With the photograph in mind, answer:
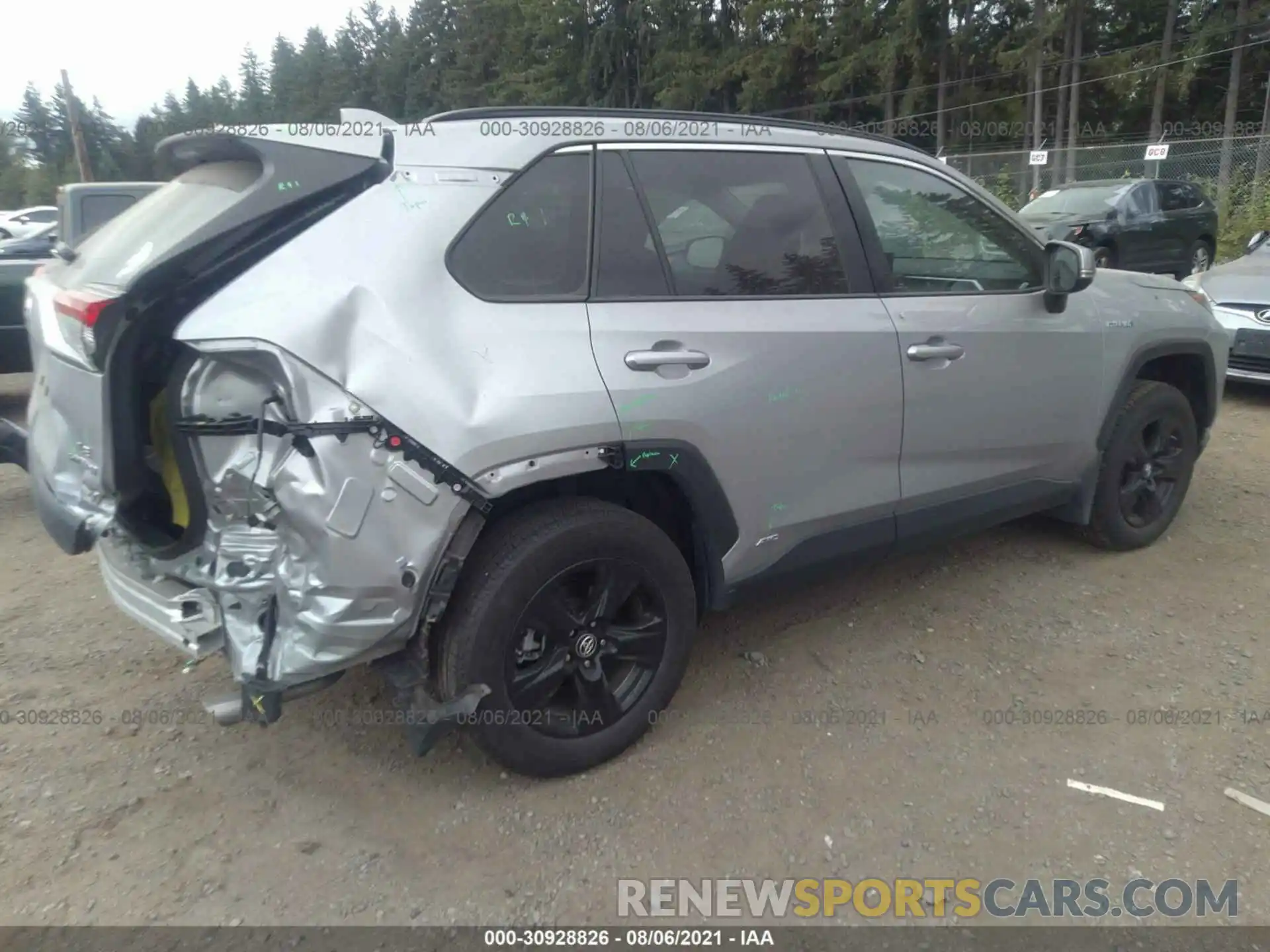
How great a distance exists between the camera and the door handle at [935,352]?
10.3 ft

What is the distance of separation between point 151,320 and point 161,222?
0.48 metres

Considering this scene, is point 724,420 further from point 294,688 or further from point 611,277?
point 294,688

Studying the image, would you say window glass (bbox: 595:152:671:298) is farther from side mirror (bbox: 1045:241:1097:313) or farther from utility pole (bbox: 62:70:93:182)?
utility pole (bbox: 62:70:93:182)

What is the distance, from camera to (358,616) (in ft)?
7.31

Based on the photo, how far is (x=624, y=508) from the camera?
9.14ft

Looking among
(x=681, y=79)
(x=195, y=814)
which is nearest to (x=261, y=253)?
(x=195, y=814)

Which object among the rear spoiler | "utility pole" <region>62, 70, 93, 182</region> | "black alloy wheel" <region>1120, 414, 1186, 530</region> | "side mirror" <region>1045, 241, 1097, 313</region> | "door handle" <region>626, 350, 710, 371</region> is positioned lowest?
"black alloy wheel" <region>1120, 414, 1186, 530</region>

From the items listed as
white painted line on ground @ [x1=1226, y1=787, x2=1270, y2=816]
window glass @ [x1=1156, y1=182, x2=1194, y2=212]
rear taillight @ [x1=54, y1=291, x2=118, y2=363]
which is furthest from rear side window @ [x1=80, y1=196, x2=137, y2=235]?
window glass @ [x1=1156, y1=182, x2=1194, y2=212]

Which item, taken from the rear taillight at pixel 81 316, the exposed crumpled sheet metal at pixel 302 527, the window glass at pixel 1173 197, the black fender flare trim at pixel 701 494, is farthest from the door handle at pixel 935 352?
the window glass at pixel 1173 197

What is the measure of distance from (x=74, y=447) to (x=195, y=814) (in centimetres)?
110

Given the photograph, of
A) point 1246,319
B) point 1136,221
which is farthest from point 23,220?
point 1246,319

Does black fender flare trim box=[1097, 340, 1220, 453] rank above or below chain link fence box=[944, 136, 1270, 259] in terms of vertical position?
below

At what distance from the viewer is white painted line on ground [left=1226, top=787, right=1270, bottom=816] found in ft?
8.54

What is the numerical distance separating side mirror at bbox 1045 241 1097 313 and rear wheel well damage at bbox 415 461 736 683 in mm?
1788
